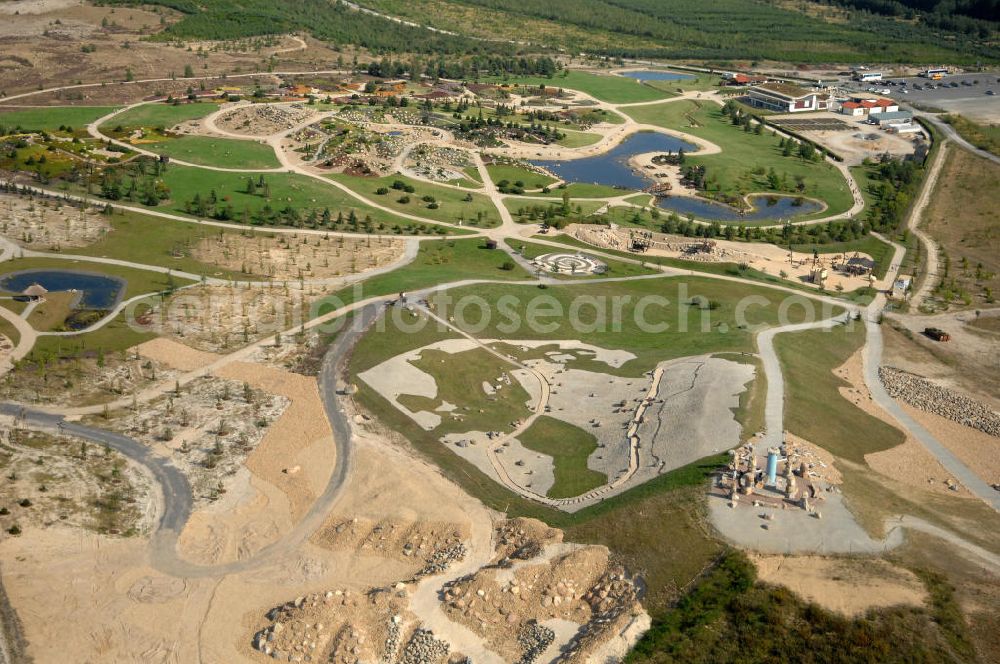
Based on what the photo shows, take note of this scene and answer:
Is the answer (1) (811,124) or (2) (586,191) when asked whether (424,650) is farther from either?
(1) (811,124)

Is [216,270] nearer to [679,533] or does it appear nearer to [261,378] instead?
[261,378]

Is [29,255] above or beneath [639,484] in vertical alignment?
beneath

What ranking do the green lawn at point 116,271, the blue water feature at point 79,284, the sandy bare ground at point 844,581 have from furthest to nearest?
the green lawn at point 116,271 < the blue water feature at point 79,284 < the sandy bare ground at point 844,581

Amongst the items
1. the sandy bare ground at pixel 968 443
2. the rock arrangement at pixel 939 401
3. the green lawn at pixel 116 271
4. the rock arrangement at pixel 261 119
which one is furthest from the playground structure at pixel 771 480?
the rock arrangement at pixel 261 119

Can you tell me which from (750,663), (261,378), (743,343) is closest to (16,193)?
(261,378)

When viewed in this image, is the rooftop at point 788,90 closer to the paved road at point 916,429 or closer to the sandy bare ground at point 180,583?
the paved road at point 916,429

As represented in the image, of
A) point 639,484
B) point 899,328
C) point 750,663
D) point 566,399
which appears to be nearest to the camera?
point 750,663
